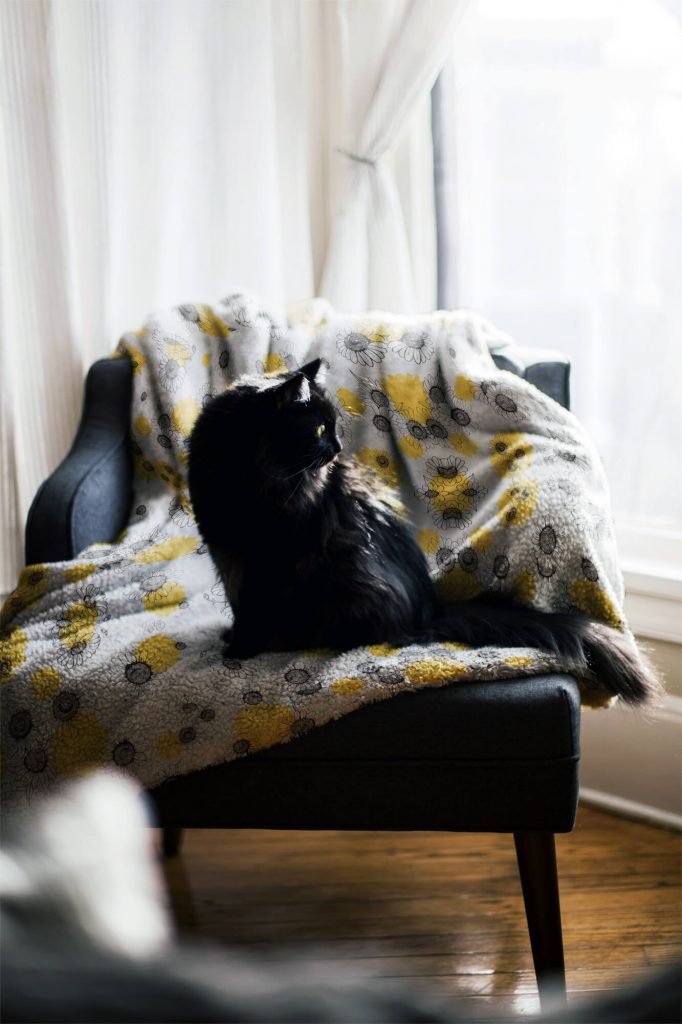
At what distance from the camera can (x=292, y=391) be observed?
138 cm

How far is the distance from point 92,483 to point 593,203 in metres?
1.23

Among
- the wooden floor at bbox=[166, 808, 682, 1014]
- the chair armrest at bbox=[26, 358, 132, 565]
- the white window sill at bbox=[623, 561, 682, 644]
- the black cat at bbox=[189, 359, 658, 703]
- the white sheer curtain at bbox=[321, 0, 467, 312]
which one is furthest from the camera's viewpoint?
the white sheer curtain at bbox=[321, 0, 467, 312]

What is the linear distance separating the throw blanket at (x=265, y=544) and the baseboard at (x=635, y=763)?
0.53 meters

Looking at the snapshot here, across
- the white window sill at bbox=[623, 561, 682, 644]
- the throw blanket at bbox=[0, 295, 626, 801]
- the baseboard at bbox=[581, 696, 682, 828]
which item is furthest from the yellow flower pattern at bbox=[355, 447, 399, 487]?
the baseboard at bbox=[581, 696, 682, 828]

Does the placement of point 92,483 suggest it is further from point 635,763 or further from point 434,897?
point 635,763

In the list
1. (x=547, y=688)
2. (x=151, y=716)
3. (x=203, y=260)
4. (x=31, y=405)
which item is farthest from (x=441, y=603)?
(x=203, y=260)

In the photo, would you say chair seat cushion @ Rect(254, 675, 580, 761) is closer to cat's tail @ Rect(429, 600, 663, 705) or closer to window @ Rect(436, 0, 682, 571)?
cat's tail @ Rect(429, 600, 663, 705)

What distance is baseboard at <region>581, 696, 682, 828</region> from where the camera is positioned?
2008 mm

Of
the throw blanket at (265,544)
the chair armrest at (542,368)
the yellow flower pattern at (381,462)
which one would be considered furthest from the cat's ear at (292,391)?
the chair armrest at (542,368)

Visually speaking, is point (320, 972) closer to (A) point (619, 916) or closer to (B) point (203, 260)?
(A) point (619, 916)

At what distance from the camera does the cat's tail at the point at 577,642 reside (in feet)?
4.58

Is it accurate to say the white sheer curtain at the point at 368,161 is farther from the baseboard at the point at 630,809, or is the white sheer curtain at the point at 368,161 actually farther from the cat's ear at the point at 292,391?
the baseboard at the point at 630,809

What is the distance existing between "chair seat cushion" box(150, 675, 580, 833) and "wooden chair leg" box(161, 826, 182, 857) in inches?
21.8

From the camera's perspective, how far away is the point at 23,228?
2018mm
